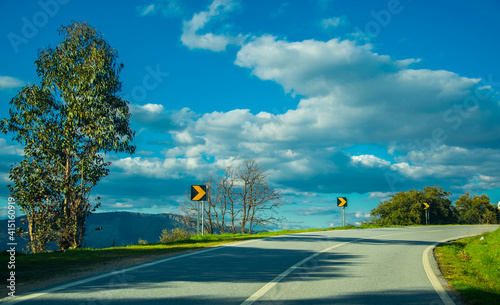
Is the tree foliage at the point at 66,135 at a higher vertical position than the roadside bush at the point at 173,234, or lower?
higher

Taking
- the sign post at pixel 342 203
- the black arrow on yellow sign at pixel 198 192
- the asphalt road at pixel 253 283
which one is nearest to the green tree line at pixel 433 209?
the sign post at pixel 342 203

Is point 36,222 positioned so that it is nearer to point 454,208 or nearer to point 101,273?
point 101,273

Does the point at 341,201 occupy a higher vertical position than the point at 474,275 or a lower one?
higher

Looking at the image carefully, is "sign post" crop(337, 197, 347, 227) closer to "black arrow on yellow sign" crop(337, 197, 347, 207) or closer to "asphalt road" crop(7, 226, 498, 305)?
"black arrow on yellow sign" crop(337, 197, 347, 207)

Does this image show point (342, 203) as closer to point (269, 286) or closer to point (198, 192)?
point (198, 192)

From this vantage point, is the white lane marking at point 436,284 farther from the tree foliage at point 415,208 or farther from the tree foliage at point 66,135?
the tree foliage at point 415,208

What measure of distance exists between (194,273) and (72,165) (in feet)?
54.1

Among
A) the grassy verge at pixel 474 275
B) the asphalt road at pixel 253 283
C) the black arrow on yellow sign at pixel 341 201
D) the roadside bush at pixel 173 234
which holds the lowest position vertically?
the roadside bush at pixel 173 234

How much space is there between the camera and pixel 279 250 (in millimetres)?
12273

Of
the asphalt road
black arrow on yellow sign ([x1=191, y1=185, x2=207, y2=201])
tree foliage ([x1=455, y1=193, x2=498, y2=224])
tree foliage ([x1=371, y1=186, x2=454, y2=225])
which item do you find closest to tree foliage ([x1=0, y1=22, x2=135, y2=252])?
black arrow on yellow sign ([x1=191, y1=185, x2=207, y2=201])

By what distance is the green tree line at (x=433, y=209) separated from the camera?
51469 mm

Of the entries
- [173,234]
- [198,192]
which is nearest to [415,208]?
[173,234]

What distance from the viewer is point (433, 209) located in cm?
5366

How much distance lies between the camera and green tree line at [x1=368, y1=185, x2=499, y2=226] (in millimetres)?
51469
